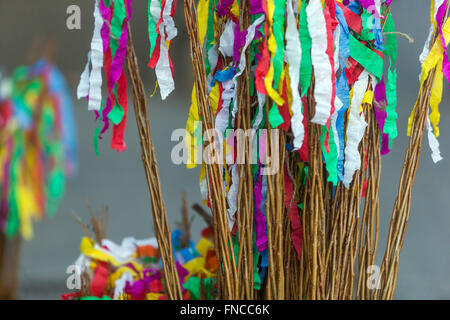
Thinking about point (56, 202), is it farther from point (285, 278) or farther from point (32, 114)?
point (285, 278)

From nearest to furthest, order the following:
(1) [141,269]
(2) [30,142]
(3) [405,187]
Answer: (3) [405,187] < (2) [30,142] < (1) [141,269]

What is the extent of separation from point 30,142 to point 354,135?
1.09m

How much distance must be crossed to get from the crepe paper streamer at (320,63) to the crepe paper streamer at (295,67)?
0.11 feet

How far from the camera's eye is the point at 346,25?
104cm

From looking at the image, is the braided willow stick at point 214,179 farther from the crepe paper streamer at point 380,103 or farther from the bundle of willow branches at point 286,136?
the crepe paper streamer at point 380,103

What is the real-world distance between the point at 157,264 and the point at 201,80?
3.24 feet

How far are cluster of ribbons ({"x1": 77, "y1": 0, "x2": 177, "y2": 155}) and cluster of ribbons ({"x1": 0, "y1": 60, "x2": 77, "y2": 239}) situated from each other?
61cm

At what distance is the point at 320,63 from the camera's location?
958mm

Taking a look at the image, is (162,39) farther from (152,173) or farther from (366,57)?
(366,57)

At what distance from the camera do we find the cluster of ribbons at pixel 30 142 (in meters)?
1.55

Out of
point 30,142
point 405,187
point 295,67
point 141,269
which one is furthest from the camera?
point 141,269

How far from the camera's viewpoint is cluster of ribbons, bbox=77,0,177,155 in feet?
3.33

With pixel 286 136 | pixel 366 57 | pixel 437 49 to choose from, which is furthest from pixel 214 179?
pixel 437 49

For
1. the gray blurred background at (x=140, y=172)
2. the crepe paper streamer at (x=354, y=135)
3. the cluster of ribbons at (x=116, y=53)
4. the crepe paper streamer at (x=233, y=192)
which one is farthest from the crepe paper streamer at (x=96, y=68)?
the gray blurred background at (x=140, y=172)
